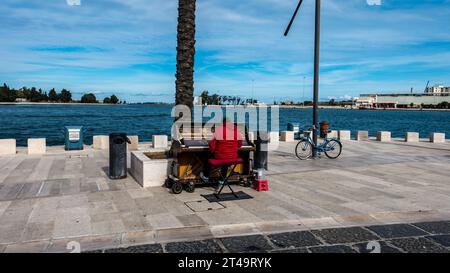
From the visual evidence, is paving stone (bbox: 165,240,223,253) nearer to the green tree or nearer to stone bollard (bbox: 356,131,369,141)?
stone bollard (bbox: 356,131,369,141)

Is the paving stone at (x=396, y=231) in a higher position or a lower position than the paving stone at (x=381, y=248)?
higher

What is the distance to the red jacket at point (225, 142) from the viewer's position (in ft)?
22.9

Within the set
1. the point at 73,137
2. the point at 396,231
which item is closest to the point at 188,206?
the point at 396,231

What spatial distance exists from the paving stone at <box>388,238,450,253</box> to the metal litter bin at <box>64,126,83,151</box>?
1278cm

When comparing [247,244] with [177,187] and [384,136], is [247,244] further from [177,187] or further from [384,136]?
[384,136]

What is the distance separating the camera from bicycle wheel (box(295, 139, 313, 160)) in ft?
41.8

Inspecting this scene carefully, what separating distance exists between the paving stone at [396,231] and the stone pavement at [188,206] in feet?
0.93

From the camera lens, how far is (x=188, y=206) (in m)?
6.40

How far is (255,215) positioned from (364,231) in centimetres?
163

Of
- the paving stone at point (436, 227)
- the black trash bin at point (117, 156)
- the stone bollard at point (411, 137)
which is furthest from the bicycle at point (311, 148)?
the stone bollard at point (411, 137)

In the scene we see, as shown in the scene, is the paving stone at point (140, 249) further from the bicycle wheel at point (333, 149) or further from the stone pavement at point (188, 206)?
the bicycle wheel at point (333, 149)

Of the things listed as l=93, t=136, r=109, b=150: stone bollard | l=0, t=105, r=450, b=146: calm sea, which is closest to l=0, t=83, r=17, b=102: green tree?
l=0, t=105, r=450, b=146: calm sea
